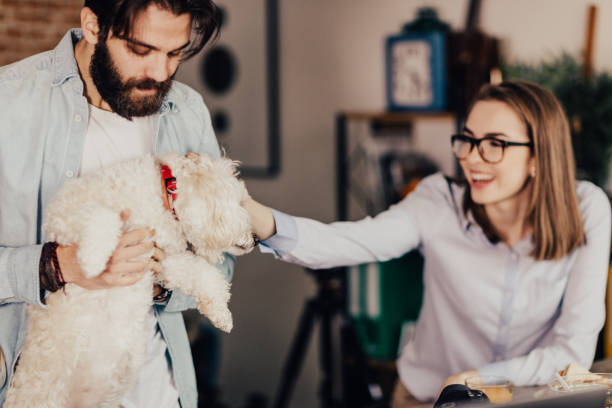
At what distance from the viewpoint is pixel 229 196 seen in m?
1.35

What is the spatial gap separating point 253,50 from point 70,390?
244cm

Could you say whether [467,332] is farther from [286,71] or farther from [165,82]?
[286,71]

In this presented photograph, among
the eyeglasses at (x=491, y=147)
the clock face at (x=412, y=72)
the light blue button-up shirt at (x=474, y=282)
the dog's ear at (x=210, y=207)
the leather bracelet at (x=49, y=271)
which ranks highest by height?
the clock face at (x=412, y=72)

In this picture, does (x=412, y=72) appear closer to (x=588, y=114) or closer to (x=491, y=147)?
(x=588, y=114)

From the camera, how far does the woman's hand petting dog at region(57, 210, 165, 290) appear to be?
3.99 feet

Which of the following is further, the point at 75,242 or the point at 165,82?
the point at 165,82

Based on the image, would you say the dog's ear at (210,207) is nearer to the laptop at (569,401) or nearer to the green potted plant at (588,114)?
the laptop at (569,401)

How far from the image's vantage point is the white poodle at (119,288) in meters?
1.29

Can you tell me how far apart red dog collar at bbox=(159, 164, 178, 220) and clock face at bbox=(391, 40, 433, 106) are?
1.47 m

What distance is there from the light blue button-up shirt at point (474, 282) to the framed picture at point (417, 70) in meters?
0.74

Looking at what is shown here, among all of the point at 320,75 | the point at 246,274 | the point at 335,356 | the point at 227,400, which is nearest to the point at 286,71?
the point at 320,75

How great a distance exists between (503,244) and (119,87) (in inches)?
45.5

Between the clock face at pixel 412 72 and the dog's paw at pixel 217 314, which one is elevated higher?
the clock face at pixel 412 72

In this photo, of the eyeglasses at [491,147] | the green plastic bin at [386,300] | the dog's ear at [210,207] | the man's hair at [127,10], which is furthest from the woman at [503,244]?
the green plastic bin at [386,300]
